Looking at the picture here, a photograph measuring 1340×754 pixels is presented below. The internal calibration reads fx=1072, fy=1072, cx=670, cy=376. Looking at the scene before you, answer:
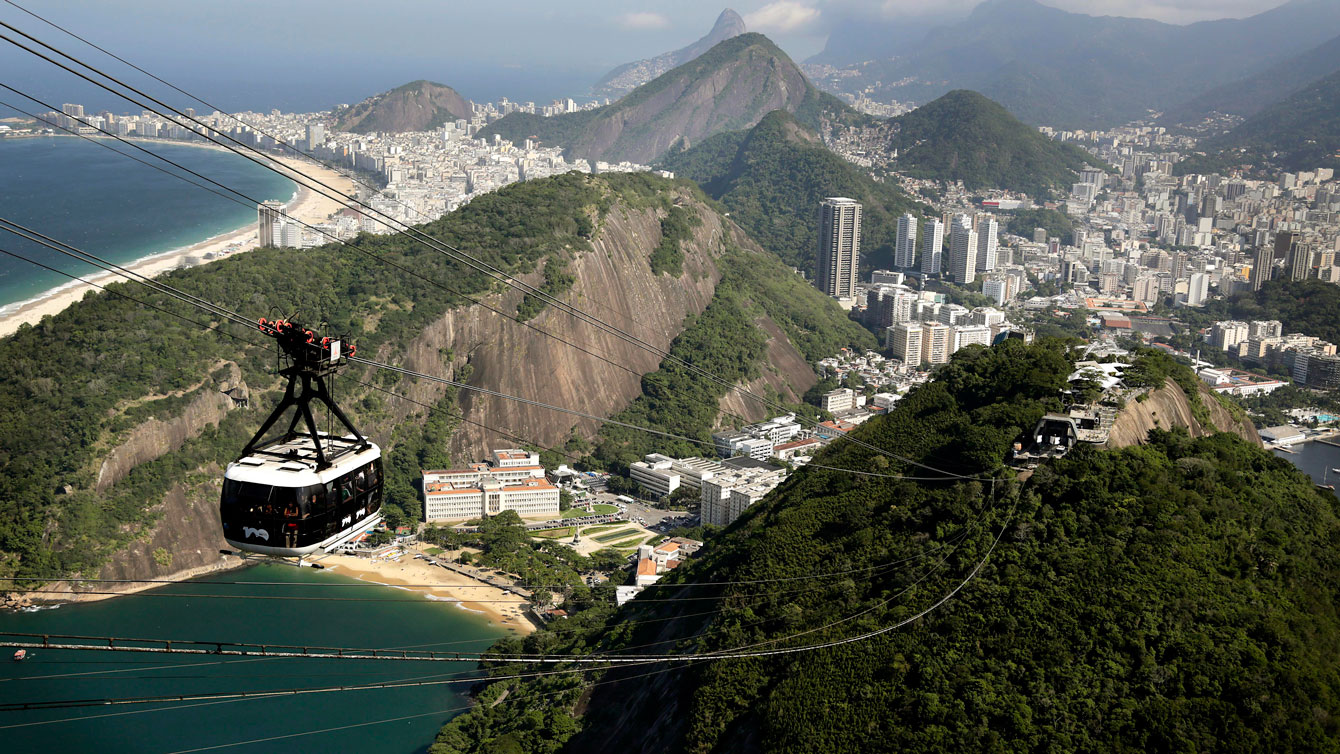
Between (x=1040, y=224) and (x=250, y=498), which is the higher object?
(x=1040, y=224)

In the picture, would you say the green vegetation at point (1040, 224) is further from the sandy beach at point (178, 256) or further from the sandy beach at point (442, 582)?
the sandy beach at point (442, 582)

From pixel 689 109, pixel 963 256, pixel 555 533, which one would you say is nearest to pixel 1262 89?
pixel 689 109

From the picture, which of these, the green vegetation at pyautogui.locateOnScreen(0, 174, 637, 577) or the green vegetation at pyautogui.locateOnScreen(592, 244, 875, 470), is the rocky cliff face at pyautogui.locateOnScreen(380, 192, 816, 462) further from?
the green vegetation at pyautogui.locateOnScreen(0, 174, 637, 577)

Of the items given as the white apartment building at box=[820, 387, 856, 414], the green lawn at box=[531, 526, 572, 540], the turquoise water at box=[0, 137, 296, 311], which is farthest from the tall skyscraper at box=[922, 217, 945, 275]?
the green lawn at box=[531, 526, 572, 540]

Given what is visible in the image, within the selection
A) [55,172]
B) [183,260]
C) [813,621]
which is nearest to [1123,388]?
[813,621]

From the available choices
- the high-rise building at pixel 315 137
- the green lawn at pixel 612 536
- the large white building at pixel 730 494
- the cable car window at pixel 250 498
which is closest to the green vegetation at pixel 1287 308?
the large white building at pixel 730 494

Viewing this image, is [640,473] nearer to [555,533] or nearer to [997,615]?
[555,533]
